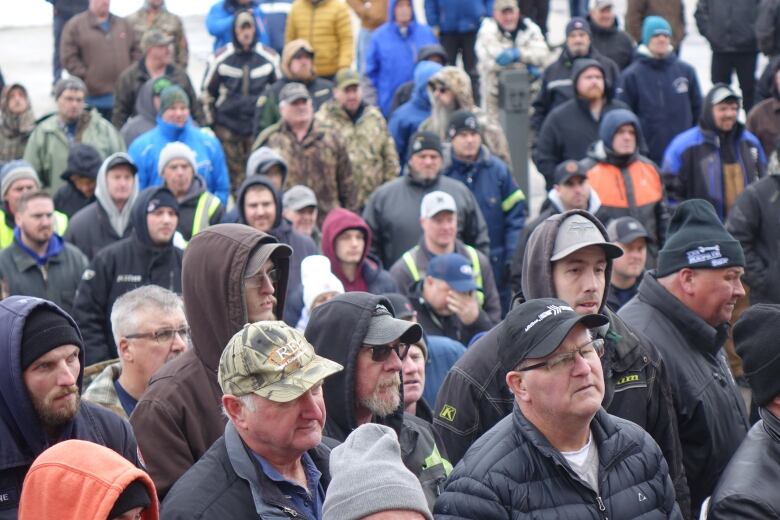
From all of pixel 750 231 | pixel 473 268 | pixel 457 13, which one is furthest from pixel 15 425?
pixel 457 13

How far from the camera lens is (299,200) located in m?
10.0

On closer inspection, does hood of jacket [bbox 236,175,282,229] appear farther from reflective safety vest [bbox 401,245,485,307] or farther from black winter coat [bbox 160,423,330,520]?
black winter coat [bbox 160,423,330,520]

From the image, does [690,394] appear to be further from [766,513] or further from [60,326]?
[60,326]

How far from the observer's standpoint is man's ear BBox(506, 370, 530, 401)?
4492mm

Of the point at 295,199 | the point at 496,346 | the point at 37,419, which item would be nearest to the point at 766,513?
the point at 496,346

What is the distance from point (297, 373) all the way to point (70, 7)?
13.8 meters

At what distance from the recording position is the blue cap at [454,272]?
8.41 meters

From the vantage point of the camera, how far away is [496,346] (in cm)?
534

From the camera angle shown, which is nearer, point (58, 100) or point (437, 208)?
point (437, 208)

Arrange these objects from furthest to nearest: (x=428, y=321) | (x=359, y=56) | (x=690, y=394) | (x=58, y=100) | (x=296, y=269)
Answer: (x=359, y=56), (x=58, y=100), (x=296, y=269), (x=428, y=321), (x=690, y=394)

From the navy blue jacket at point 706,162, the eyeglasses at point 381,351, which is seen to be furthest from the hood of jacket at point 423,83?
the eyeglasses at point 381,351

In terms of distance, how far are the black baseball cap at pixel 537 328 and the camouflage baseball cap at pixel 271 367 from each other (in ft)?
1.92

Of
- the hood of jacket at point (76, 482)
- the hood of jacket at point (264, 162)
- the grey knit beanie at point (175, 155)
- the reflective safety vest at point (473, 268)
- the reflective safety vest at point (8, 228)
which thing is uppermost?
the hood of jacket at point (76, 482)

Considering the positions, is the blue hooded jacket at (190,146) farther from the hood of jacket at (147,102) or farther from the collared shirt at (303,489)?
the collared shirt at (303,489)
